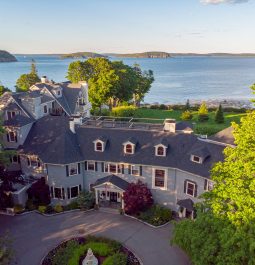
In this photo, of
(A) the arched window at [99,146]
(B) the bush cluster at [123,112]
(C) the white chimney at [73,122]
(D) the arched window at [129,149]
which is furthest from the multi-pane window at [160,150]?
(B) the bush cluster at [123,112]

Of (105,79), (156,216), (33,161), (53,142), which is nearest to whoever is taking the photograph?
(156,216)

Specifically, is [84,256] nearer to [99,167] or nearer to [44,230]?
[44,230]

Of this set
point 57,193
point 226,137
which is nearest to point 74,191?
point 57,193

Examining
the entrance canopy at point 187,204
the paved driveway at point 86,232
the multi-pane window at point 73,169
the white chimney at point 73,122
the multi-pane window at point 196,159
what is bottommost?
the paved driveway at point 86,232

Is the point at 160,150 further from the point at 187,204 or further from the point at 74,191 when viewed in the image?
the point at 74,191

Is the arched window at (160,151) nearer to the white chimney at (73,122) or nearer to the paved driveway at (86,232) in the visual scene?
the paved driveway at (86,232)

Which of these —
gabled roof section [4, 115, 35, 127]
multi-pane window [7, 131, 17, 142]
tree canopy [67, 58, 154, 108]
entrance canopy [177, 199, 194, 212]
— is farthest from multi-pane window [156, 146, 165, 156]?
tree canopy [67, 58, 154, 108]
